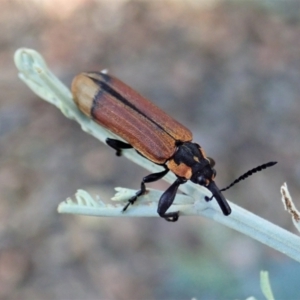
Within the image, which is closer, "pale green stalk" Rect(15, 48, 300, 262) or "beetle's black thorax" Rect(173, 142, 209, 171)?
"pale green stalk" Rect(15, 48, 300, 262)

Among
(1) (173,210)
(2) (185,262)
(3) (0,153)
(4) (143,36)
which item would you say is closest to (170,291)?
(2) (185,262)

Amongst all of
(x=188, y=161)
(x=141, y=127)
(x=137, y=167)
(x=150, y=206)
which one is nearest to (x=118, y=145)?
(x=141, y=127)

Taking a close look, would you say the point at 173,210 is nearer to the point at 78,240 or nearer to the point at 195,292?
the point at 195,292

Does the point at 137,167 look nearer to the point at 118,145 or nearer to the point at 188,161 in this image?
the point at 188,161

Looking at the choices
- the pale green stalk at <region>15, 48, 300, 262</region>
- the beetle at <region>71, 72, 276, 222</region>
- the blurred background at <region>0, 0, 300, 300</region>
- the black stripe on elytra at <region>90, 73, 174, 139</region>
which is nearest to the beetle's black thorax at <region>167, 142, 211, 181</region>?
the beetle at <region>71, 72, 276, 222</region>

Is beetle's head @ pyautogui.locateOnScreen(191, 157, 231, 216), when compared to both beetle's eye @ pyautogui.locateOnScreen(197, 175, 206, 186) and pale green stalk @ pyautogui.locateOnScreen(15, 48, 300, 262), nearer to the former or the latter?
beetle's eye @ pyautogui.locateOnScreen(197, 175, 206, 186)

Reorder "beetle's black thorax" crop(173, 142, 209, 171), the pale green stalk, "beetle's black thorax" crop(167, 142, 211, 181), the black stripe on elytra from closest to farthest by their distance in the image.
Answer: the pale green stalk
"beetle's black thorax" crop(167, 142, 211, 181)
"beetle's black thorax" crop(173, 142, 209, 171)
the black stripe on elytra
